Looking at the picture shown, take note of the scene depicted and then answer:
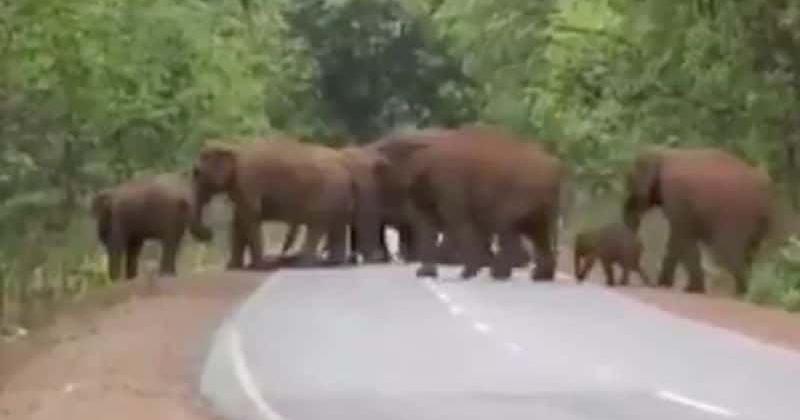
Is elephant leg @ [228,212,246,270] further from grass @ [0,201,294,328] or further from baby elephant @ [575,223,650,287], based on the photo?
baby elephant @ [575,223,650,287]

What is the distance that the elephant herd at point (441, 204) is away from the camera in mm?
26000

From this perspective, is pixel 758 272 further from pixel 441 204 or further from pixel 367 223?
pixel 367 223

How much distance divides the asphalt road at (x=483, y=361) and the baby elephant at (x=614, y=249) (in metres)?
8.59

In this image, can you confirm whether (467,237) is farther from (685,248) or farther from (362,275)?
(685,248)

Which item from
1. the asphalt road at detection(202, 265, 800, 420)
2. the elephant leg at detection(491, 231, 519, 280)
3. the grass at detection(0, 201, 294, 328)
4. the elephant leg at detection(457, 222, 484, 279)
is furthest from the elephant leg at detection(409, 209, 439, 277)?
the asphalt road at detection(202, 265, 800, 420)

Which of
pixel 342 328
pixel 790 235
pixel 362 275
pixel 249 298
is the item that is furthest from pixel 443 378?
pixel 790 235

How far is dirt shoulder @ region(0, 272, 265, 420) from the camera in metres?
14.7

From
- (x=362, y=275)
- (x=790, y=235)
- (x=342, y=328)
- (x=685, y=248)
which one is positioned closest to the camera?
(x=342, y=328)

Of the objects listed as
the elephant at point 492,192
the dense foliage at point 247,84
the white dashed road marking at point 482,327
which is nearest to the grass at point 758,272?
the dense foliage at point 247,84

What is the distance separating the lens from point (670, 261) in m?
27.4

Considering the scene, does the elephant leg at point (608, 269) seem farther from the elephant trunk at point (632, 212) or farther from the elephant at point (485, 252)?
the elephant at point (485, 252)

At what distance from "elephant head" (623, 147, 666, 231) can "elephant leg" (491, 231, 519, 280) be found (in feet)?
7.46

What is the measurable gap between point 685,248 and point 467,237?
3.12 metres

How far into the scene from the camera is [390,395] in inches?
547
